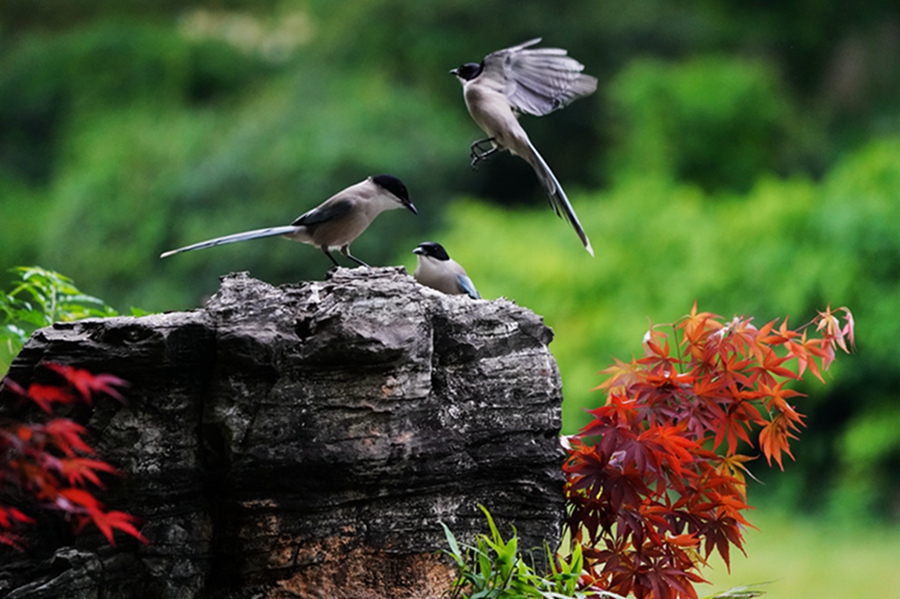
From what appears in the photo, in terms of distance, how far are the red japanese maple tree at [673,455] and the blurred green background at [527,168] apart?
3.92 m

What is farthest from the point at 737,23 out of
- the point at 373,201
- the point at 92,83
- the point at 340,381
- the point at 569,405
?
the point at 340,381

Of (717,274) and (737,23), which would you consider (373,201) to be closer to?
(717,274)

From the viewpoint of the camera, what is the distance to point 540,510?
214cm

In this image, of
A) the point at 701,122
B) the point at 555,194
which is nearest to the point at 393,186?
the point at 555,194

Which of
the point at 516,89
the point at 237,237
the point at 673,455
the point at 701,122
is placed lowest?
the point at 673,455

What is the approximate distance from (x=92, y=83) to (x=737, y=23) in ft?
21.2

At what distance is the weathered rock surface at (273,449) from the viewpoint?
75.6 inches

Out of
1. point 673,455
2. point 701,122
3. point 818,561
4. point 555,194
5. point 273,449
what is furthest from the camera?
point 701,122

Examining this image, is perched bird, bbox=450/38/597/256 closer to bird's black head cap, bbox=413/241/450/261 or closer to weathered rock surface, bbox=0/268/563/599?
bird's black head cap, bbox=413/241/450/261

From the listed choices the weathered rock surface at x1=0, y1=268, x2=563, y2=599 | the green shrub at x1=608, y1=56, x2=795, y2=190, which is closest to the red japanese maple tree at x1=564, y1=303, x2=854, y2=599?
the weathered rock surface at x1=0, y1=268, x2=563, y2=599

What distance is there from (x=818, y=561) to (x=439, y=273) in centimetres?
380

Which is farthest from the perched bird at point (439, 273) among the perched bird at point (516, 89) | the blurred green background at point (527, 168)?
the blurred green background at point (527, 168)

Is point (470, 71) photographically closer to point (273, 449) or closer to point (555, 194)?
point (555, 194)

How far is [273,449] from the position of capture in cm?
193
